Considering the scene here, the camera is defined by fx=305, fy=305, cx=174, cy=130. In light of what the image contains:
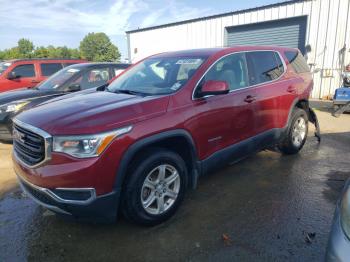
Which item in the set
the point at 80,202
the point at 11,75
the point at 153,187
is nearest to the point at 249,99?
the point at 153,187

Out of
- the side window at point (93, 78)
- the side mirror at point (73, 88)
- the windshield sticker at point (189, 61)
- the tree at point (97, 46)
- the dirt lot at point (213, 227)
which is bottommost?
the dirt lot at point (213, 227)

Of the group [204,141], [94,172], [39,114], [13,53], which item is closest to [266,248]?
[204,141]

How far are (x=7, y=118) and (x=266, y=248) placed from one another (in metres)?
5.17

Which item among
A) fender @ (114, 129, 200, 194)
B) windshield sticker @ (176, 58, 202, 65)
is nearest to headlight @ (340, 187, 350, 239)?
fender @ (114, 129, 200, 194)

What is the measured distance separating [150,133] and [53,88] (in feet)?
14.3

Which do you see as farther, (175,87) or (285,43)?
(285,43)

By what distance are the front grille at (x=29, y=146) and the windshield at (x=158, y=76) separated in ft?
3.99

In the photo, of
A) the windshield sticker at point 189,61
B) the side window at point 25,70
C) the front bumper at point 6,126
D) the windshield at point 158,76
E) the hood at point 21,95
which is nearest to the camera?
the windshield at point 158,76

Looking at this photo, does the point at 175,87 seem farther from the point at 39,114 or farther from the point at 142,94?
the point at 39,114

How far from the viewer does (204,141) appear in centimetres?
340

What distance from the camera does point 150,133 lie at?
2.85 meters

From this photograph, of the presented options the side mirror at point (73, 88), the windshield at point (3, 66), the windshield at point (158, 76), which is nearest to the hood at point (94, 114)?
the windshield at point (158, 76)

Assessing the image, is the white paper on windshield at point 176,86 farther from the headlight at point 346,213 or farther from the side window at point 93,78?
the side window at point 93,78

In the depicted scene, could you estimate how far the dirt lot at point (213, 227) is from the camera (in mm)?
2775
